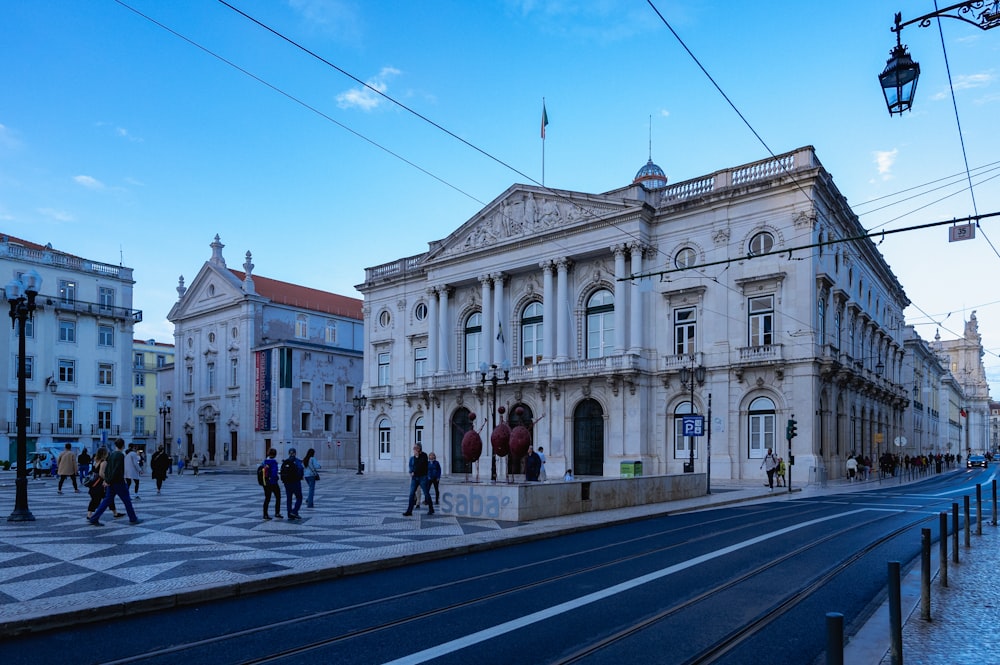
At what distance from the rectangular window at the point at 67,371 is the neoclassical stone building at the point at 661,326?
25.5m

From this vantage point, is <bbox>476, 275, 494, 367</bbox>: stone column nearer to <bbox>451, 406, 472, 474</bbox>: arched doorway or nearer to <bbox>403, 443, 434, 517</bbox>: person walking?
<bbox>451, 406, 472, 474</bbox>: arched doorway

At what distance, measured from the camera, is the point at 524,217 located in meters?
45.8

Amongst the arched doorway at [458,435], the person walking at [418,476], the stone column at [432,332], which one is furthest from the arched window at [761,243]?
the person walking at [418,476]

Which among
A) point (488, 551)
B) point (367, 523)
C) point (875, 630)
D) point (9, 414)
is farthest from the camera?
point (9, 414)

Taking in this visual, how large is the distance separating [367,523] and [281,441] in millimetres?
44002

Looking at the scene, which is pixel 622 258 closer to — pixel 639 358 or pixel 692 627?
pixel 639 358

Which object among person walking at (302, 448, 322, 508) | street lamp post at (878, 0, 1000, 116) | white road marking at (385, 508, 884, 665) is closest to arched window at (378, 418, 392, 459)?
person walking at (302, 448, 322, 508)

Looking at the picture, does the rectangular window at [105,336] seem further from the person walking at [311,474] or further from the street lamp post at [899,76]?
the street lamp post at [899,76]

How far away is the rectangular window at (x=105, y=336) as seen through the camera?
58.7 metres

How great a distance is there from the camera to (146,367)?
279ft

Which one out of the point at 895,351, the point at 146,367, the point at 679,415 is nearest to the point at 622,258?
the point at 679,415

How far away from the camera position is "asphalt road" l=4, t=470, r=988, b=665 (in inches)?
272

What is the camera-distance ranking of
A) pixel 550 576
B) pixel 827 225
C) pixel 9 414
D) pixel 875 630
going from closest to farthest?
pixel 875 630 < pixel 550 576 < pixel 827 225 < pixel 9 414

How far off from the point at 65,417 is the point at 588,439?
39.8 metres
